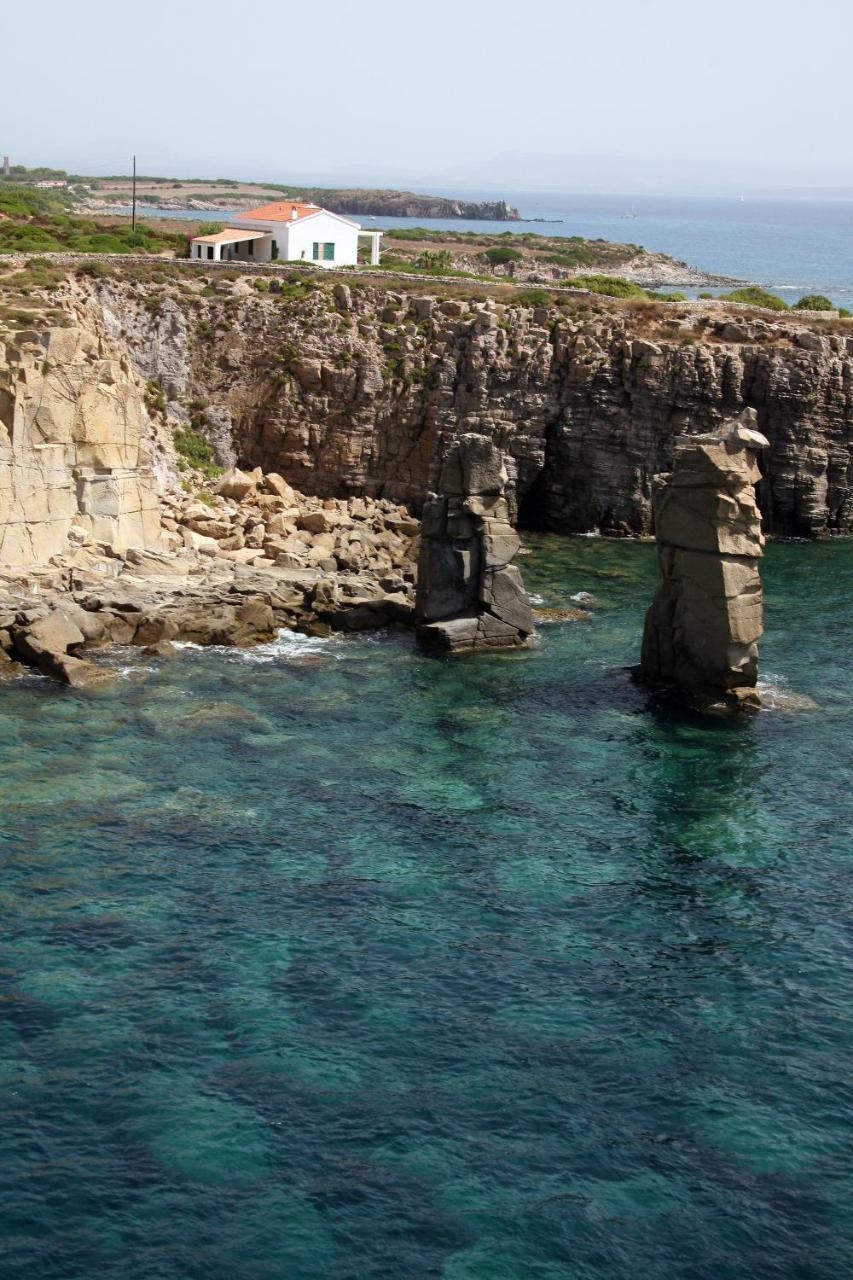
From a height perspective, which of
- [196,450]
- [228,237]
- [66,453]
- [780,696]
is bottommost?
[780,696]

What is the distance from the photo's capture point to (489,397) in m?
87.9

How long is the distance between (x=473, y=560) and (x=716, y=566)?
38.6ft

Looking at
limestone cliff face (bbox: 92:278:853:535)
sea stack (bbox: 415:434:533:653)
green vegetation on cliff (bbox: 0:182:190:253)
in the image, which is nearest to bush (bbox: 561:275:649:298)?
limestone cliff face (bbox: 92:278:853:535)

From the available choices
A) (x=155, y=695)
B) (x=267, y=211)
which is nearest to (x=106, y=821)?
(x=155, y=695)

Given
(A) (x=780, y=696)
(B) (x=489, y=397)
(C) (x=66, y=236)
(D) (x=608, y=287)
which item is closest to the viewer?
(A) (x=780, y=696)

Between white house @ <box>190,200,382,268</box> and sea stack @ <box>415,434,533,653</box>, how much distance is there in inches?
1789

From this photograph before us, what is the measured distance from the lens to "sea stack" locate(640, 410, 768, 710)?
5584cm

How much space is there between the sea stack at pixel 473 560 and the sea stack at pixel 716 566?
8355 mm

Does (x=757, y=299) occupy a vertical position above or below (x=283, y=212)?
below

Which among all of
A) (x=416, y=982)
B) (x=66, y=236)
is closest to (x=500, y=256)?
(x=66, y=236)

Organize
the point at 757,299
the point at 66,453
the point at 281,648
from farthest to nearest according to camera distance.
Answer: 1. the point at 757,299
2. the point at 66,453
3. the point at 281,648

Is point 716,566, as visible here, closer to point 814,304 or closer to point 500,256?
point 814,304

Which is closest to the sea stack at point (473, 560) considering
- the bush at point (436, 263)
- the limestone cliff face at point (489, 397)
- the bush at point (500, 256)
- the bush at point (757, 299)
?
the limestone cliff face at point (489, 397)

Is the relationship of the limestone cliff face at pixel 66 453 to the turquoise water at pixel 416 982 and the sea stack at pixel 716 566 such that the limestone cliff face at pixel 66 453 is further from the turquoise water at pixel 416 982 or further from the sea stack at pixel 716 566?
the sea stack at pixel 716 566
